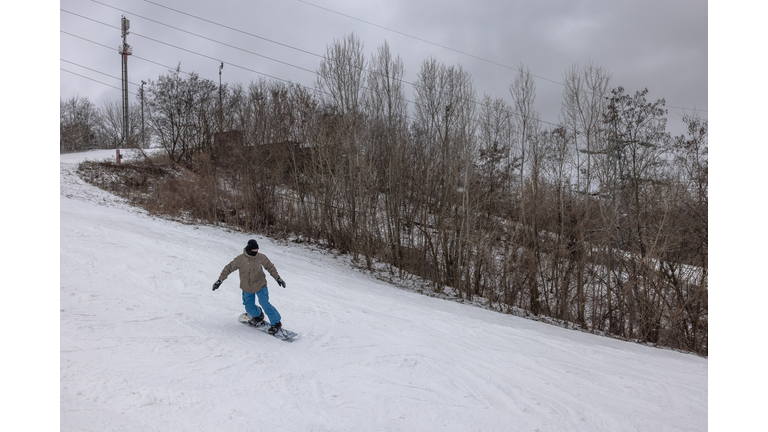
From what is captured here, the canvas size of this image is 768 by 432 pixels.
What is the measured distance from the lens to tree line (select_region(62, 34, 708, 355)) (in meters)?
15.3

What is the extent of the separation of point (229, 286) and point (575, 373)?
8114 millimetres

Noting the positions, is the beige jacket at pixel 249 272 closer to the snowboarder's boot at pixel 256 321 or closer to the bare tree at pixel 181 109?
the snowboarder's boot at pixel 256 321

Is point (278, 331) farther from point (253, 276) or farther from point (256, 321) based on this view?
point (253, 276)

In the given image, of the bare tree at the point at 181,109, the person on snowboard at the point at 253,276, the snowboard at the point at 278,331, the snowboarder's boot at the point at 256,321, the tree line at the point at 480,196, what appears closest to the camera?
the person on snowboard at the point at 253,276

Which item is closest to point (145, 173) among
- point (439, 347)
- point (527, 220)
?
point (527, 220)

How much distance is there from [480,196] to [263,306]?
1399 centimetres

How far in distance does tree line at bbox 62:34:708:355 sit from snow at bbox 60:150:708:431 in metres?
6.68

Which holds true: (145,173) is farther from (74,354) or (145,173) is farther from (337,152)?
(74,354)

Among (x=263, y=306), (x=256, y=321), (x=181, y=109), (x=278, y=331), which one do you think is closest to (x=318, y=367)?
(x=278, y=331)

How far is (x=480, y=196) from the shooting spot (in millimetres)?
19391

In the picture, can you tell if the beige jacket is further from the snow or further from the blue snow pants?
the snow

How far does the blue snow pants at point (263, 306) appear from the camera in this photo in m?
7.36

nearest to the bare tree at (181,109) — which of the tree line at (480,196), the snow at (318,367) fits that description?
the tree line at (480,196)

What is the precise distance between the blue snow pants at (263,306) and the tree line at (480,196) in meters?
11.5
